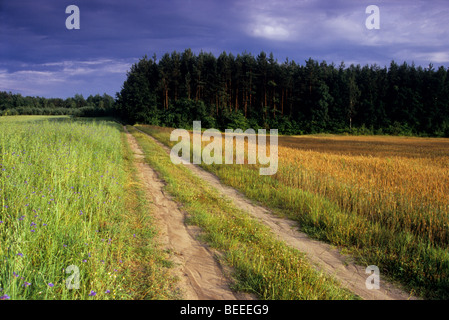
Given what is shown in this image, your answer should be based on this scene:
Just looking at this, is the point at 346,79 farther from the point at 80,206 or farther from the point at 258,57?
the point at 80,206

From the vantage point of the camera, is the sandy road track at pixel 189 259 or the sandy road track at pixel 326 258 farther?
the sandy road track at pixel 326 258

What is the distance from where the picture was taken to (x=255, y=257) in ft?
13.8

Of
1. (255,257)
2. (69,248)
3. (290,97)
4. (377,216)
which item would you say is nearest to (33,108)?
(290,97)

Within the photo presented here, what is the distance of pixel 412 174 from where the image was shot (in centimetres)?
1013

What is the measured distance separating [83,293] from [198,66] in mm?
65592

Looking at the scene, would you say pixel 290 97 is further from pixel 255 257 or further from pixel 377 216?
pixel 255 257

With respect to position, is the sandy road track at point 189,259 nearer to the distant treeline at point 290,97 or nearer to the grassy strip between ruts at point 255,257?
the grassy strip between ruts at point 255,257

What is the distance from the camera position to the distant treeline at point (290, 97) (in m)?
58.1

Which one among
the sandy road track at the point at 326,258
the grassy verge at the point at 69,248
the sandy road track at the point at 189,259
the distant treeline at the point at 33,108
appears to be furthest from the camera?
the distant treeline at the point at 33,108

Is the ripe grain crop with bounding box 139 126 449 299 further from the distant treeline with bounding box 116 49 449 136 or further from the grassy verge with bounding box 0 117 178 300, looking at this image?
the distant treeline with bounding box 116 49 449 136

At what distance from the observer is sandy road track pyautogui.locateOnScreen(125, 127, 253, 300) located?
3338 millimetres

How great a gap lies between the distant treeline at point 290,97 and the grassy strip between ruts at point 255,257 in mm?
51372

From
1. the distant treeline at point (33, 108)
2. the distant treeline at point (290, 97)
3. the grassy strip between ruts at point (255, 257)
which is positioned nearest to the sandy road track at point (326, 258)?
the grassy strip between ruts at point (255, 257)

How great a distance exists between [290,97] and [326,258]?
61804 millimetres
